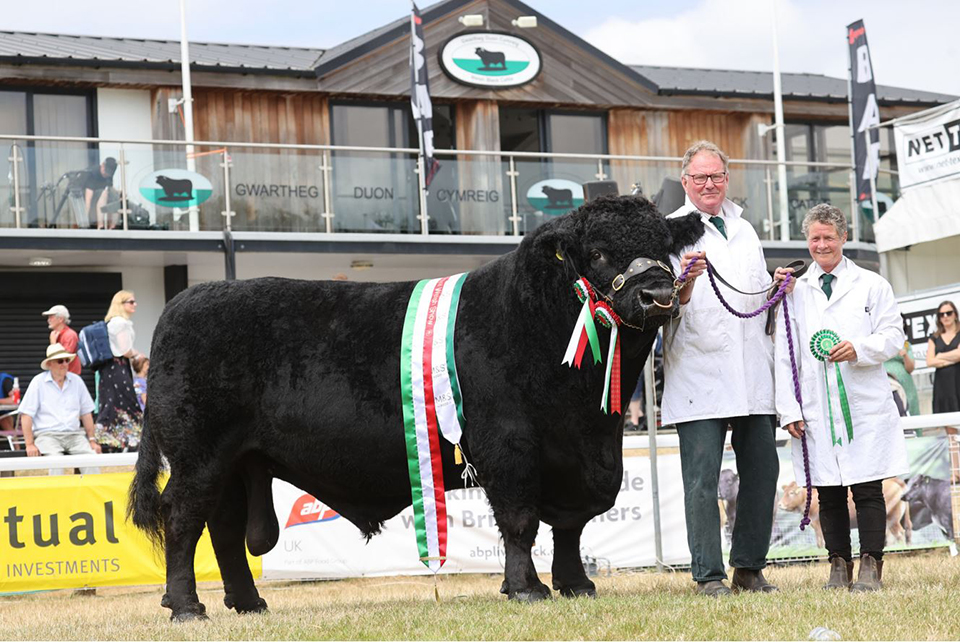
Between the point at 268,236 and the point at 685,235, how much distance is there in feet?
44.8

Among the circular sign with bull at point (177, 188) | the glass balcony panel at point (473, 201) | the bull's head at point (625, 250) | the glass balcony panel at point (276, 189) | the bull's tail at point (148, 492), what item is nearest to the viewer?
the bull's head at point (625, 250)

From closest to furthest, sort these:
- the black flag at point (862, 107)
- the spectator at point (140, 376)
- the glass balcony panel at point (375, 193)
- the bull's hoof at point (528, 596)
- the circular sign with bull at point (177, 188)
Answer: the bull's hoof at point (528, 596)
the spectator at point (140, 376)
the circular sign with bull at point (177, 188)
the glass balcony panel at point (375, 193)
the black flag at point (862, 107)

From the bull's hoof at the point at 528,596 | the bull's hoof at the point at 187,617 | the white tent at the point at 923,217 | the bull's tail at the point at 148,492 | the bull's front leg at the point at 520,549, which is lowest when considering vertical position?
the bull's hoof at the point at 187,617

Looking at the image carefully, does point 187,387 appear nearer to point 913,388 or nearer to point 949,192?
point 913,388

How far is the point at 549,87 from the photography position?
77.8 feet

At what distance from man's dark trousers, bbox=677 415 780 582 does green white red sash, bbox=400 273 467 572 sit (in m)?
1.23

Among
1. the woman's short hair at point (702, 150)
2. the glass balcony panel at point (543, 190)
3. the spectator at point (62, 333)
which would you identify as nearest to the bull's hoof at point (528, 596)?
the woman's short hair at point (702, 150)

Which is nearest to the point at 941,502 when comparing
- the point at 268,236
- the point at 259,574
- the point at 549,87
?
the point at 259,574

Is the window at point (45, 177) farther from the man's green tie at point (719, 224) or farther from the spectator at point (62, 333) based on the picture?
the man's green tie at point (719, 224)

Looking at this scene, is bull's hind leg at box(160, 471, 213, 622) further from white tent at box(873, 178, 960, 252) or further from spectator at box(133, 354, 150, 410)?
white tent at box(873, 178, 960, 252)

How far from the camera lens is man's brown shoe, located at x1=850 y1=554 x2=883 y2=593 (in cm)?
614

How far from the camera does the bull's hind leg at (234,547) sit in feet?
22.9

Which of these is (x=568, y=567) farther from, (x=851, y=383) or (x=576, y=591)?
(x=851, y=383)

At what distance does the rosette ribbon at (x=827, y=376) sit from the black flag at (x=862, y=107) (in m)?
15.8
